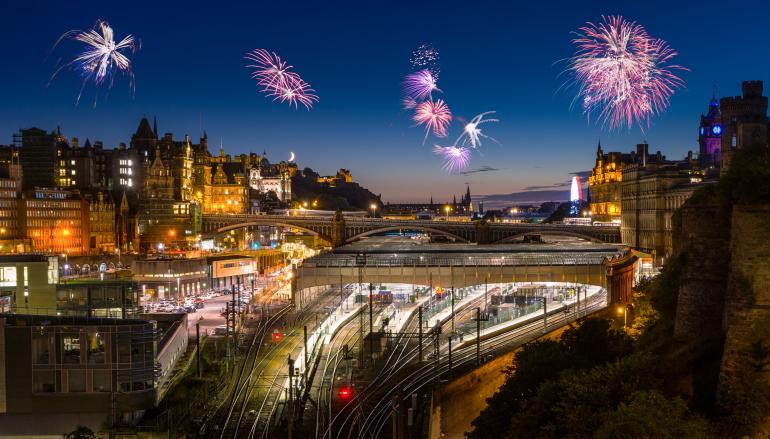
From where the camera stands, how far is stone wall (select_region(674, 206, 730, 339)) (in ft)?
74.6

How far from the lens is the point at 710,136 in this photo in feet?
446

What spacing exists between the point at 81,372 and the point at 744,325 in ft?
91.8

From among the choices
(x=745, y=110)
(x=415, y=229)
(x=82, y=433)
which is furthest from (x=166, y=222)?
(x=745, y=110)

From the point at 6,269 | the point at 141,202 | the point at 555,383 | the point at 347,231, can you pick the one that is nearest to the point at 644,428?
the point at 555,383

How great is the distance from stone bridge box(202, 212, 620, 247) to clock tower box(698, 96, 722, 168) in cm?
3915

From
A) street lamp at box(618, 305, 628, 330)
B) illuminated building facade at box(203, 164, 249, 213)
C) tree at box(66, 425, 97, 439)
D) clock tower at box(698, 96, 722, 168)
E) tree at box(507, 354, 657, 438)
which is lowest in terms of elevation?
tree at box(66, 425, 97, 439)

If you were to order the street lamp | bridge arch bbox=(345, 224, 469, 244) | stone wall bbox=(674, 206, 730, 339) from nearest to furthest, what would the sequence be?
stone wall bbox=(674, 206, 730, 339) → the street lamp → bridge arch bbox=(345, 224, 469, 244)

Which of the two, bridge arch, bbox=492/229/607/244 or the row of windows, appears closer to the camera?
bridge arch, bbox=492/229/607/244

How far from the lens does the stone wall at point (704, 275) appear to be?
2275 cm

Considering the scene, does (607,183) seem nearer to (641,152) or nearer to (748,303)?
(641,152)

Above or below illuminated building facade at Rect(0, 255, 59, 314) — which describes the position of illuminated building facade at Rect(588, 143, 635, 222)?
above

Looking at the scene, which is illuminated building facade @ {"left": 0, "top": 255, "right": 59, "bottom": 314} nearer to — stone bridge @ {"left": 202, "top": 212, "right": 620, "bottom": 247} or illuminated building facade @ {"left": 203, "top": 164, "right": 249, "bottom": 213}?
stone bridge @ {"left": 202, "top": 212, "right": 620, "bottom": 247}

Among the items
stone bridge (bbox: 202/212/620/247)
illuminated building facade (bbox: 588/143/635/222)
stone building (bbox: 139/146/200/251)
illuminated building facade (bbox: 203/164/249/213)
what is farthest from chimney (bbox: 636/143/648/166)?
illuminated building facade (bbox: 203/164/249/213)

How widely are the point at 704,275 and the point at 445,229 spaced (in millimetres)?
85556
